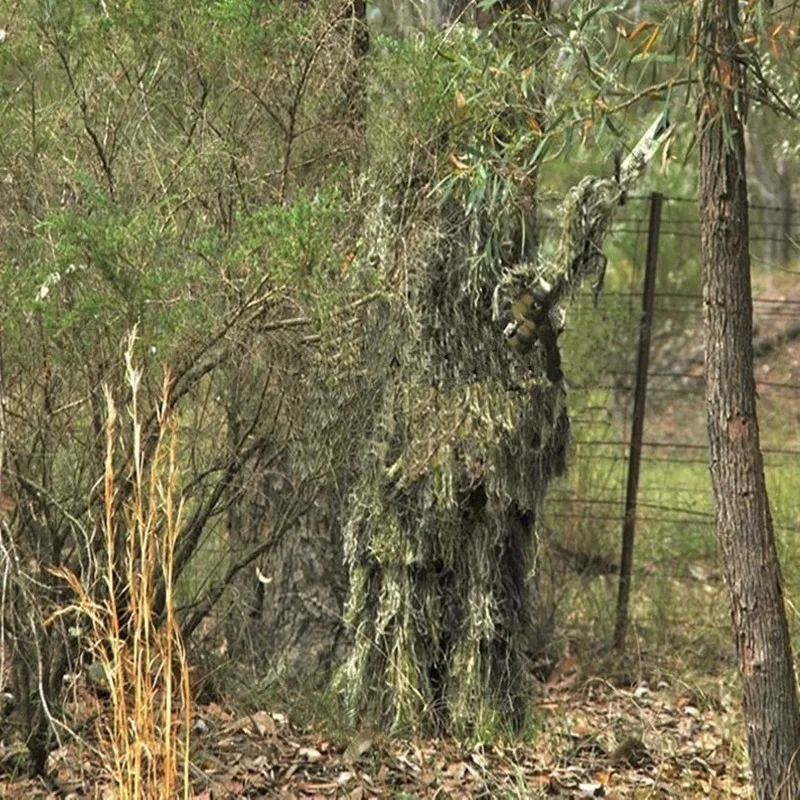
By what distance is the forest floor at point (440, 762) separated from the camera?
17.8ft

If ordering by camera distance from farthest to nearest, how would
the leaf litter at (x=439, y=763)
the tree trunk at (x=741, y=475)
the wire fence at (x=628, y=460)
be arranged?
the wire fence at (x=628, y=460)
the leaf litter at (x=439, y=763)
the tree trunk at (x=741, y=475)

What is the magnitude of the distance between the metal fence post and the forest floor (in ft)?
4.95

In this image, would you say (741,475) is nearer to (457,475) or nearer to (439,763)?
(457,475)

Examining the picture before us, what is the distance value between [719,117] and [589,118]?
388 millimetres

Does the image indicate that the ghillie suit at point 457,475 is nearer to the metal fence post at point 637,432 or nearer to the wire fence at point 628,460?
the wire fence at point 628,460

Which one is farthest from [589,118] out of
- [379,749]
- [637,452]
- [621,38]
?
[637,452]

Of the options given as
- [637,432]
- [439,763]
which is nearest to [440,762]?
[439,763]

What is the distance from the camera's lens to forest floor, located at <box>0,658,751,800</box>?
5.42 meters

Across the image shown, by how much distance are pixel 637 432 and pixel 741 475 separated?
11.8ft

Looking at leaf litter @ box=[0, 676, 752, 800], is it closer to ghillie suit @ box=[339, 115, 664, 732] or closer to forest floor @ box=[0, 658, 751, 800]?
forest floor @ box=[0, 658, 751, 800]

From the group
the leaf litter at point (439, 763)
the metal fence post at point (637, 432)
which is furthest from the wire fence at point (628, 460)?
the leaf litter at point (439, 763)

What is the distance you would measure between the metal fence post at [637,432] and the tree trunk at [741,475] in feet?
11.3

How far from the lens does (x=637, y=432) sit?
8.20 meters

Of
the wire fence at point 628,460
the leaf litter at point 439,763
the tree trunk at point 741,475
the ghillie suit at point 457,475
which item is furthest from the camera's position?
the wire fence at point 628,460
